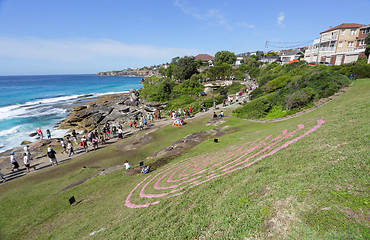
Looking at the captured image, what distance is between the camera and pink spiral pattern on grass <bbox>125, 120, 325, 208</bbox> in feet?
40.1

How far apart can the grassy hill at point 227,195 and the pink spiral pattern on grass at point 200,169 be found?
3.8 inches

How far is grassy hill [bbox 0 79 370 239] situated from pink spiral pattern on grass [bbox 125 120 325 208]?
0.32 ft

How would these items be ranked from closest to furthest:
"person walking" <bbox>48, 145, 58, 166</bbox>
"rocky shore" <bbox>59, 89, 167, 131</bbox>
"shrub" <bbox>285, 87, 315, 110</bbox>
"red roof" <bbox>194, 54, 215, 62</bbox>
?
"person walking" <bbox>48, 145, 58, 166</bbox> < "shrub" <bbox>285, 87, 315, 110</bbox> < "rocky shore" <bbox>59, 89, 167, 131</bbox> < "red roof" <bbox>194, 54, 215, 62</bbox>

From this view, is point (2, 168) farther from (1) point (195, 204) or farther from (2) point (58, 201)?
(1) point (195, 204)

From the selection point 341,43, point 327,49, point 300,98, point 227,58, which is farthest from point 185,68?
point 300,98

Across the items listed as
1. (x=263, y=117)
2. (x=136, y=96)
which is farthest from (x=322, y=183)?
(x=136, y=96)

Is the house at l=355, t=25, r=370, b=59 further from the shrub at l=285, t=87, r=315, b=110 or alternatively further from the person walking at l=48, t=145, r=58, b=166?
the person walking at l=48, t=145, r=58, b=166

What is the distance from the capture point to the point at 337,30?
168ft

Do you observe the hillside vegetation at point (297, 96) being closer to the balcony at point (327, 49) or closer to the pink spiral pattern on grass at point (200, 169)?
the pink spiral pattern on grass at point (200, 169)

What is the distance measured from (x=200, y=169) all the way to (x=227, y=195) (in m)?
5.47

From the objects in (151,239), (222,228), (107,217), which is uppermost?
(222,228)

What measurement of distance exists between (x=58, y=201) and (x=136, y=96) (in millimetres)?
67378

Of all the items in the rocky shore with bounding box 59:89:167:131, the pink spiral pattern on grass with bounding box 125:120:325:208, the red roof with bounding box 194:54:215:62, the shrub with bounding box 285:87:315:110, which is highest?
the red roof with bounding box 194:54:215:62

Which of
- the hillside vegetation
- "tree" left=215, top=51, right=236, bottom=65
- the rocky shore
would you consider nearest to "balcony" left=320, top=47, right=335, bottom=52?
the hillside vegetation
